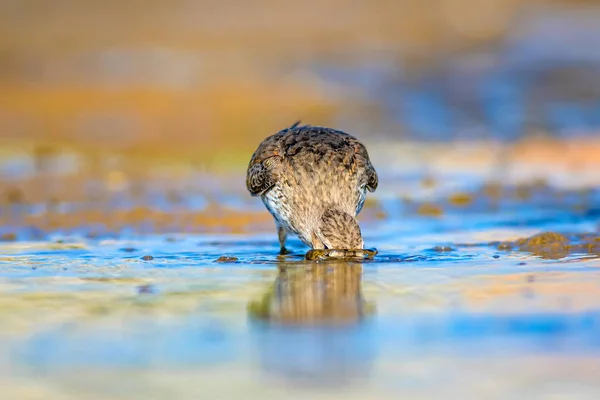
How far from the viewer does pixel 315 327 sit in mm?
5160

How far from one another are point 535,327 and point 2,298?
3.01 m

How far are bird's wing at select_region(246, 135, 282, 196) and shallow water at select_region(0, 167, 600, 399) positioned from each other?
53 centimetres

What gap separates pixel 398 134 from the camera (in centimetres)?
1641

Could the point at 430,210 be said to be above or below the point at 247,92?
below

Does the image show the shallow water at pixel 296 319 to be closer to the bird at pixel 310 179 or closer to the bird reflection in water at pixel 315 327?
the bird reflection in water at pixel 315 327

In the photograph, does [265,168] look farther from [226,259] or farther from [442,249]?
[442,249]

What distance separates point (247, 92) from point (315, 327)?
524 inches

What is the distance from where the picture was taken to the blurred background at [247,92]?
12.8m

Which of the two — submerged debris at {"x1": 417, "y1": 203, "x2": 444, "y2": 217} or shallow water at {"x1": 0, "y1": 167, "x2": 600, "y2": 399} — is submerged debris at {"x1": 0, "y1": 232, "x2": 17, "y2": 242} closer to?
shallow water at {"x1": 0, "y1": 167, "x2": 600, "y2": 399}

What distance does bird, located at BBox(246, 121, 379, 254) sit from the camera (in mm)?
8234

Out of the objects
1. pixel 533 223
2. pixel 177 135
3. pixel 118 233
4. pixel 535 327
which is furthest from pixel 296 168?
pixel 177 135

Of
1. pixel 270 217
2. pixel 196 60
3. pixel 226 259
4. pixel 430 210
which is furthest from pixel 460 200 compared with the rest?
pixel 196 60

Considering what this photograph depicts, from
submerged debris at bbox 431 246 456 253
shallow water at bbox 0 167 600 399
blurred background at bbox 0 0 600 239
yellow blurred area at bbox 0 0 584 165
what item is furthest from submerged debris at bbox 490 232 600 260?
yellow blurred area at bbox 0 0 584 165

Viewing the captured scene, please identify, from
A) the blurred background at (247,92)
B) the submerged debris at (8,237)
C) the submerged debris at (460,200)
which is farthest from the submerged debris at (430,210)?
the submerged debris at (8,237)
